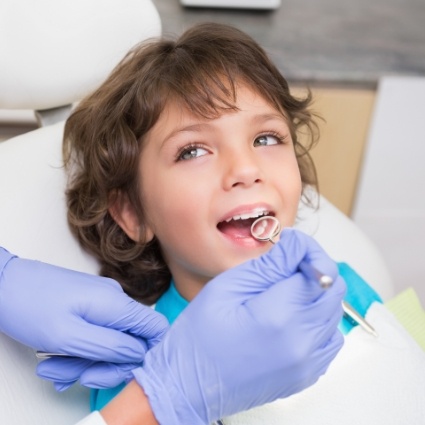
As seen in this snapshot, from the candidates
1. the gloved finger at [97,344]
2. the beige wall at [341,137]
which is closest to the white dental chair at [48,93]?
the gloved finger at [97,344]

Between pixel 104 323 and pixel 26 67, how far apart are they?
0.55 meters

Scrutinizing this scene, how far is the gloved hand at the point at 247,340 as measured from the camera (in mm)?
784

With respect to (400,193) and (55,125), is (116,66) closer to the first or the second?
(55,125)

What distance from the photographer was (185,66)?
1.09 metres

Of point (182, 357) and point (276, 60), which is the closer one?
point (182, 357)

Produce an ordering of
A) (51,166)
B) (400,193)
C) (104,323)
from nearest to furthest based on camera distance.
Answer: (104,323)
(51,166)
(400,193)

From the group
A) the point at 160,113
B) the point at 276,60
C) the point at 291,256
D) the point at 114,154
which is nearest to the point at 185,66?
the point at 160,113

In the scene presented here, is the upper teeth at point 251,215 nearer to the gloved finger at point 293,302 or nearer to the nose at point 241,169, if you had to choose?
the nose at point 241,169

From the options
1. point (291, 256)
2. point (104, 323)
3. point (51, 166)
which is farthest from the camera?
point (51, 166)

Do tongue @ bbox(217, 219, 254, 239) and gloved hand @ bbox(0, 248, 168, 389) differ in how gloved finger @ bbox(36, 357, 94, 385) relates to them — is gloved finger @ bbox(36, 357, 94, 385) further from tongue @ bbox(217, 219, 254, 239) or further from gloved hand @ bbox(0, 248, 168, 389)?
tongue @ bbox(217, 219, 254, 239)

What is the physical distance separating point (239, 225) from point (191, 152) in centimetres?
15

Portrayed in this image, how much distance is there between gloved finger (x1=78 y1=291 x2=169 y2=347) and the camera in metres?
0.93

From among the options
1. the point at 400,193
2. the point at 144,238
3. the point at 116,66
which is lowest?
the point at 400,193

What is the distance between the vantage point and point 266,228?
39.5 inches
